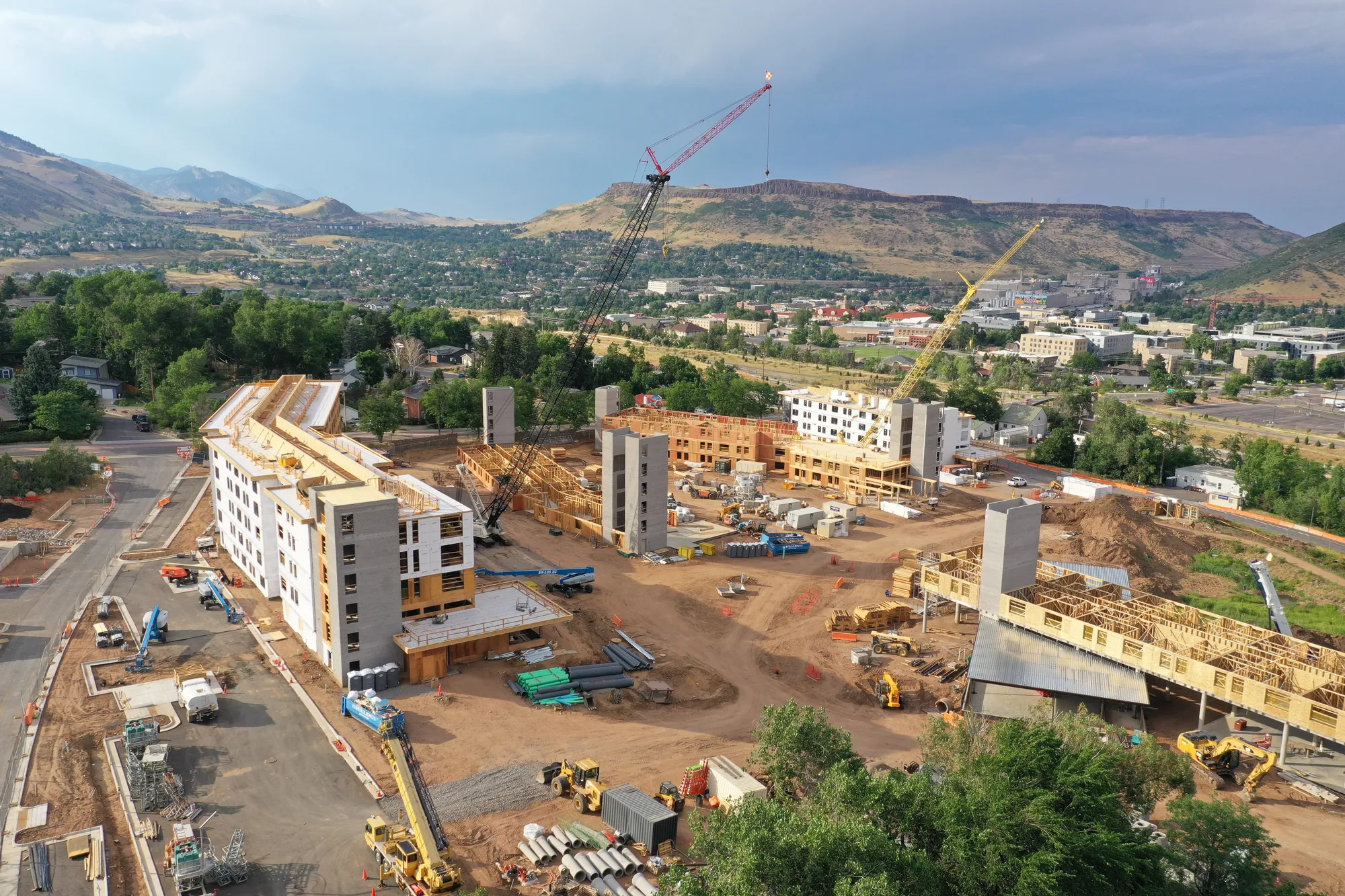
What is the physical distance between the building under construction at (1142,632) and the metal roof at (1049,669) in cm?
32

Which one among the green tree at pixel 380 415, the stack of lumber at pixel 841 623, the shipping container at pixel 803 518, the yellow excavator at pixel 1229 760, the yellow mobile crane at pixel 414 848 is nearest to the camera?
the yellow mobile crane at pixel 414 848

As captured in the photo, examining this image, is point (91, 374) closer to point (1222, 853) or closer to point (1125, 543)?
point (1125, 543)

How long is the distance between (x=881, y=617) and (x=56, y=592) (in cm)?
3733

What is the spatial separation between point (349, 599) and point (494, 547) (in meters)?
18.3

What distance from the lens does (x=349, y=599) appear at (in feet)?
109

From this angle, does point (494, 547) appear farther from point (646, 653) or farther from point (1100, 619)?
point (1100, 619)

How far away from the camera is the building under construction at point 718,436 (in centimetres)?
7388

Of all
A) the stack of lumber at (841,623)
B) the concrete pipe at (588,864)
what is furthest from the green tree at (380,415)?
the concrete pipe at (588,864)

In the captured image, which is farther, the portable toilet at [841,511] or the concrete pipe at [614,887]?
the portable toilet at [841,511]

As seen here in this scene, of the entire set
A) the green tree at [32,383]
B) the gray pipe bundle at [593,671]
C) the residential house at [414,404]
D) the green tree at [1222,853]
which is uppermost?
the green tree at [32,383]

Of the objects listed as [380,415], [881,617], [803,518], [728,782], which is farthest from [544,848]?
[380,415]

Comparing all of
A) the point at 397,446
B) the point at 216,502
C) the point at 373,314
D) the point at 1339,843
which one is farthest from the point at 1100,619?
the point at 373,314

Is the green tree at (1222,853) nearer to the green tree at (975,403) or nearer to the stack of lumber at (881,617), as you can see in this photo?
the stack of lumber at (881,617)

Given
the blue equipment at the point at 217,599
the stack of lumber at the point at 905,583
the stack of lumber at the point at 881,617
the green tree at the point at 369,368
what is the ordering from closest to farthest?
1. the blue equipment at the point at 217,599
2. the stack of lumber at the point at 881,617
3. the stack of lumber at the point at 905,583
4. the green tree at the point at 369,368
